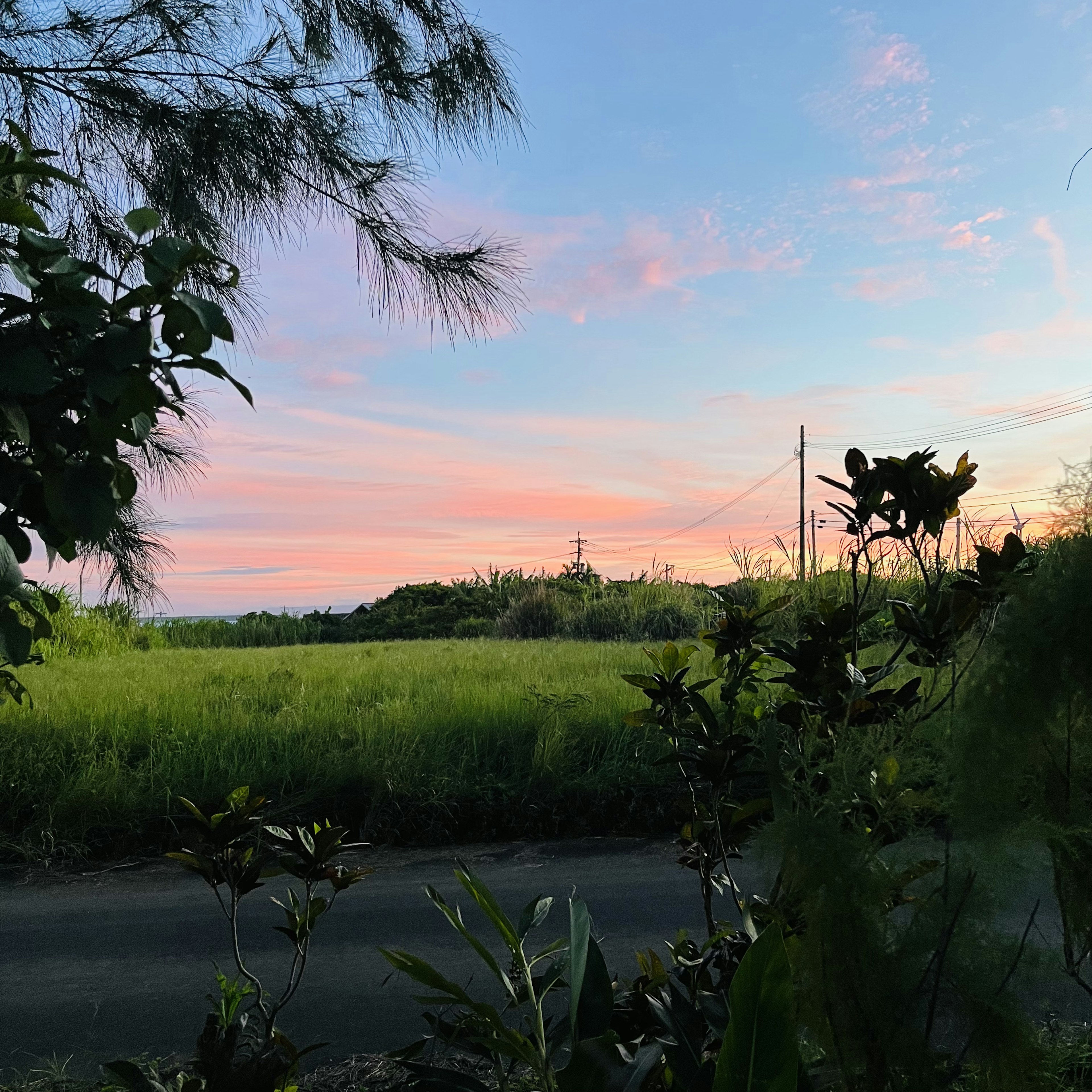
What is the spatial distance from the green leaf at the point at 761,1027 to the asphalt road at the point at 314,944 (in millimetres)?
864

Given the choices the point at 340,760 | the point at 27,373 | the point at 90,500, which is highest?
the point at 27,373

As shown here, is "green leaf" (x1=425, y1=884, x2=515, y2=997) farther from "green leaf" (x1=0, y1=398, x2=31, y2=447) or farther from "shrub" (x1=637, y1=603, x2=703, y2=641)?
"shrub" (x1=637, y1=603, x2=703, y2=641)

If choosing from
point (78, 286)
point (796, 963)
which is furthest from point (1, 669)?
point (796, 963)

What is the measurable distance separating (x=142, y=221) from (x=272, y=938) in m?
2.30

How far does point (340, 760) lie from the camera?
3.80m

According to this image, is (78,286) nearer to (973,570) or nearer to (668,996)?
(668,996)

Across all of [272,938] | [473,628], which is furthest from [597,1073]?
[473,628]

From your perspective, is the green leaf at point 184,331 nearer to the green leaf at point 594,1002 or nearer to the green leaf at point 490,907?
the green leaf at point 490,907

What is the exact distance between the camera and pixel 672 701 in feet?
5.91

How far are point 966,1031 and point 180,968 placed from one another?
7.33 feet

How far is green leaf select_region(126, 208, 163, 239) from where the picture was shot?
1141mm

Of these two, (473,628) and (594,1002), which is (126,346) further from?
(473,628)

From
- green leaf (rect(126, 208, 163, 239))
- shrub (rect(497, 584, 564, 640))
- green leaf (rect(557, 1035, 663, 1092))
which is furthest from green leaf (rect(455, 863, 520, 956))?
shrub (rect(497, 584, 564, 640))

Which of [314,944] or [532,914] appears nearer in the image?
[532,914]
